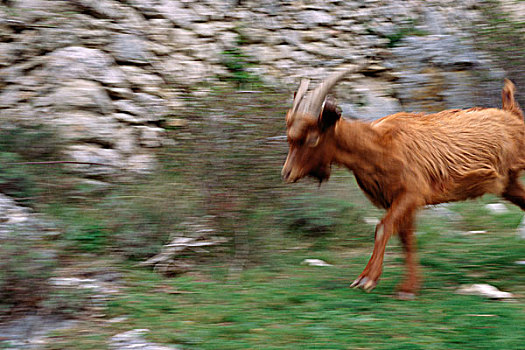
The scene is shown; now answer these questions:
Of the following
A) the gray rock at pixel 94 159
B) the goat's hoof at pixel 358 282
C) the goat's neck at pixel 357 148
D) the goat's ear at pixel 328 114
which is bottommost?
the gray rock at pixel 94 159

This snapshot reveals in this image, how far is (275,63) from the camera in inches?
422

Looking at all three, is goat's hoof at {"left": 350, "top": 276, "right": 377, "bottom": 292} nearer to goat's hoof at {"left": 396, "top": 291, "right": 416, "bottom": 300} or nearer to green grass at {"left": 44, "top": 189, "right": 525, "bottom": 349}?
green grass at {"left": 44, "top": 189, "right": 525, "bottom": 349}

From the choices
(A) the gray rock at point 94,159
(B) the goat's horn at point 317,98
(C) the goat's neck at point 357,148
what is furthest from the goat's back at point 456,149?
(A) the gray rock at point 94,159

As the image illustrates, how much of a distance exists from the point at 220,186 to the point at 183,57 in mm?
4274

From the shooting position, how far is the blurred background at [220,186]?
15.2 feet

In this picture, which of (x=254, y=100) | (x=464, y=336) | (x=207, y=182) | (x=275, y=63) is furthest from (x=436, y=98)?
(x=464, y=336)

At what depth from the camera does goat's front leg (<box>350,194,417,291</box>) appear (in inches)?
198

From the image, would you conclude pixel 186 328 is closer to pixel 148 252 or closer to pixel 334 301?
pixel 334 301

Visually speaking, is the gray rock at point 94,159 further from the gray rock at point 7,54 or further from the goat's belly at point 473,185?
the goat's belly at point 473,185

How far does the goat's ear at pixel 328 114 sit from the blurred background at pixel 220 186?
141 cm

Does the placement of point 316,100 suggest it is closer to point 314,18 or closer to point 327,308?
point 327,308

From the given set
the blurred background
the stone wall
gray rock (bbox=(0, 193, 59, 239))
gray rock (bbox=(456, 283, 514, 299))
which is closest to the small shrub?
the blurred background

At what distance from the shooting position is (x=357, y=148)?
5.21m

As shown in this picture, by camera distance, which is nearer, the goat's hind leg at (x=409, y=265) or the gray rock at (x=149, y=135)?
the goat's hind leg at (x=409, y=265)
